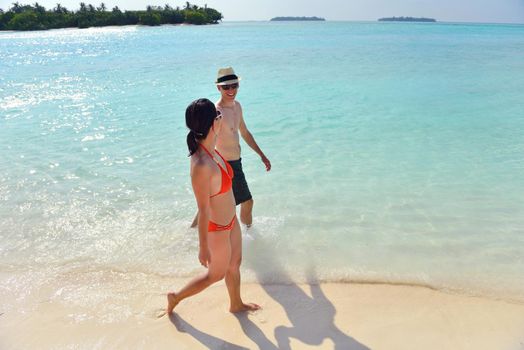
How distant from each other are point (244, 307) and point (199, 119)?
1.70 metres

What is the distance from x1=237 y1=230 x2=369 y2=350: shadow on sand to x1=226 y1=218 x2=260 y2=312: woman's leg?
3.5 inches

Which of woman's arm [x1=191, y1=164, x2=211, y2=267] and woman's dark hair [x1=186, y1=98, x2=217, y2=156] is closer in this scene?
woman's dark hair [x1=186, y1=98, x2=217, y2=156]

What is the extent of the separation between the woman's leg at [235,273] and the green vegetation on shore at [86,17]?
94389 mm

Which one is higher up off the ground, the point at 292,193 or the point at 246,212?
the point at 246,212

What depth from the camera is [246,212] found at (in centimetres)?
453

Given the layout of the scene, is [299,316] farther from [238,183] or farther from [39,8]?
[39,8]

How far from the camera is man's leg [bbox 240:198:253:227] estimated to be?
4.45 m

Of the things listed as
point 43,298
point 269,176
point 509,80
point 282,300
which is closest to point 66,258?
point 43,298

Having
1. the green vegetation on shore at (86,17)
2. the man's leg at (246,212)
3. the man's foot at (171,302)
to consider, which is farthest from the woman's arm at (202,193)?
the green vegetation on shore at (86,17)

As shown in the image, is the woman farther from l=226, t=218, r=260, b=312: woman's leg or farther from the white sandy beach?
the white sandy beach

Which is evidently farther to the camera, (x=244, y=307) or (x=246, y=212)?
(x=246, y=212)

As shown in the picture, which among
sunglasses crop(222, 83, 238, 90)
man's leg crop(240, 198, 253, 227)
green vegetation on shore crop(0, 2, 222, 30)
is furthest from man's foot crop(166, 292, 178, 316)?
green vegetation on shore crop(0, 2, 222, 30)

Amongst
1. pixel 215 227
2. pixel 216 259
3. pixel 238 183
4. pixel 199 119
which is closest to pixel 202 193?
pixel 215 227

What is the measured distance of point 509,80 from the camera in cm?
1517
